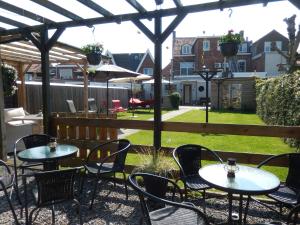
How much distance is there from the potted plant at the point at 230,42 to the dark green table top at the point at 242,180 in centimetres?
201

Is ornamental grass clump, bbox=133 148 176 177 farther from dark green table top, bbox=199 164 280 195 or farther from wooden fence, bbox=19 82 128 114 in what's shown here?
wooden fence, bbox=19 82 128 114

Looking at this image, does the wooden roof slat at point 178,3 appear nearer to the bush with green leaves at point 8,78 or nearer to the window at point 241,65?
the bush with green leaves at point 8,78

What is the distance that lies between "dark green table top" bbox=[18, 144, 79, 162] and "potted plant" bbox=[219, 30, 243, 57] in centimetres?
276

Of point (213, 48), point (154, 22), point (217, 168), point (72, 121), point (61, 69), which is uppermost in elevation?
point (213, 48)

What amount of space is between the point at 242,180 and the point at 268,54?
3341 centimetres

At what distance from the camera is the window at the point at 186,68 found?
120 feet

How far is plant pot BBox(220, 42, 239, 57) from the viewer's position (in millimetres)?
4430

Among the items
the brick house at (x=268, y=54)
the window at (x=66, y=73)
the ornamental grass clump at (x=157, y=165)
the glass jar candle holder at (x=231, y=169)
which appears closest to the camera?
the glass jar candle holder at (x=231, y=169)

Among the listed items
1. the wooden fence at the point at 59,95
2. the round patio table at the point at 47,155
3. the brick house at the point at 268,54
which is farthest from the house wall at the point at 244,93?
the round patio table at the point at 47,155

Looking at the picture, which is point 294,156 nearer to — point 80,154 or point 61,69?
point 80,154

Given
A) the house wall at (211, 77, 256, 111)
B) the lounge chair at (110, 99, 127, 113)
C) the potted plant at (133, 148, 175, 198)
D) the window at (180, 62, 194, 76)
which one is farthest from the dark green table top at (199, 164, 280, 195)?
the window at (180, 62, 194, 76)

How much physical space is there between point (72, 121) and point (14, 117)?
357 centimetres

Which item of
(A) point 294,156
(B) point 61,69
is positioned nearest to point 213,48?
(B) point 61,69

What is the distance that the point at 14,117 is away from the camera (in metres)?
8.09
